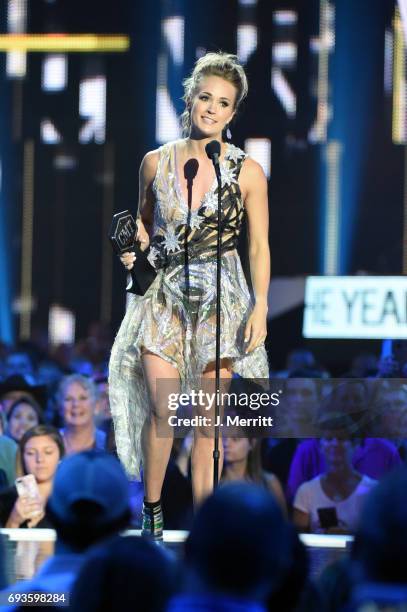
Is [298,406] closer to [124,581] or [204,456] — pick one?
[204,456]

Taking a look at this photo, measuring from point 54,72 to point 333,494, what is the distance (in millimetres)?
4094

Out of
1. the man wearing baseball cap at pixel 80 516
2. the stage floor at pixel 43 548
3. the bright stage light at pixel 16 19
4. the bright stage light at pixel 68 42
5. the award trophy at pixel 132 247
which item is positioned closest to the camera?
the man wearing baseball cap at pixel 80 516

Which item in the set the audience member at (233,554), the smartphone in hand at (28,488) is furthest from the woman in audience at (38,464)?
the audience member at (233,554)

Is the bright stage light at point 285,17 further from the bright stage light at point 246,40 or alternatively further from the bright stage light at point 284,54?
the bright stage light at point 284,54

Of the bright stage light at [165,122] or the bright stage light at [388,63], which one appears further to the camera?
the bright stage light at [165,122]

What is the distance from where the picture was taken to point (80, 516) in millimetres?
2557

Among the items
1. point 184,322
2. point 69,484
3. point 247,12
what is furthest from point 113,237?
point 247,12

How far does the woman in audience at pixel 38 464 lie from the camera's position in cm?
591

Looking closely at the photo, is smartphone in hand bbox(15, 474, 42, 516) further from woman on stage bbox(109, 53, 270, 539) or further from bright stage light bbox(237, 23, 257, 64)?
bright stage light bbox(237, 23, 257, 64)

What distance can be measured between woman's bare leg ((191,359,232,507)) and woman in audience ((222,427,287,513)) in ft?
3.62

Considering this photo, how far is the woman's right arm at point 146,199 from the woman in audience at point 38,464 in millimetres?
1560

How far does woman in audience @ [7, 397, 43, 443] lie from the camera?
6871 mm

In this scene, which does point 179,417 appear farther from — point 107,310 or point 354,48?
point 107,310

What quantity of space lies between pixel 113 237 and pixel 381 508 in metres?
2.80
